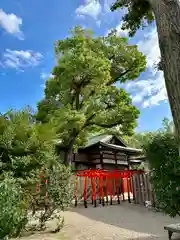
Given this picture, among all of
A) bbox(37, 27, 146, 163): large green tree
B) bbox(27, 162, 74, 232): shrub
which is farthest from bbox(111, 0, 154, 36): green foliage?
bbox(37, 27, 146, 163): large green tree

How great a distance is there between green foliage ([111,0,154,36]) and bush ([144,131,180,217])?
2747 mm

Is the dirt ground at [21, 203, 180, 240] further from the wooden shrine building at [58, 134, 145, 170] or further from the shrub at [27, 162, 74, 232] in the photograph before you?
the wooden shrine building at [58, 134, 145, 170]

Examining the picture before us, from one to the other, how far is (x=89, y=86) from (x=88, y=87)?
101 mm

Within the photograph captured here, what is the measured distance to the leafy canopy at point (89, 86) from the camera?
36.5 feet

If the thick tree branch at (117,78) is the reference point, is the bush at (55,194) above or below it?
below

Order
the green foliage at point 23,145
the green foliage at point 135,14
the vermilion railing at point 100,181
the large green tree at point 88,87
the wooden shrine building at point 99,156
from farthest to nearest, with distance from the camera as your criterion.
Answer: the wooden shrine building at point 99,156 → the large green tree at point 88,87 → the vermilion railing at point 100,181 → the green foliage at point 135,14 → the green foliage at point 23,145

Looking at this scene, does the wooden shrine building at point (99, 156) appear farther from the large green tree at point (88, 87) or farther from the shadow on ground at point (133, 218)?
the shadow on ground at point (133, 218)

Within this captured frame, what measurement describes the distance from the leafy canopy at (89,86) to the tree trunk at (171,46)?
26.0ft

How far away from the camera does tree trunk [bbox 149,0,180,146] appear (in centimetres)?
265

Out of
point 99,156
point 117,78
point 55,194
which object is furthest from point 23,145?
point 99,156

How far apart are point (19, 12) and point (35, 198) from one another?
7604 mm

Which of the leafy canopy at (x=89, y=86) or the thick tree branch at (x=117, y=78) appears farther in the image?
the thick tree branch at (x=117, y=78)

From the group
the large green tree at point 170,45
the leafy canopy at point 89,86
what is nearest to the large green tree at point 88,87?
the leafy canopy at point 89,86

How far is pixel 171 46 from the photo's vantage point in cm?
280
